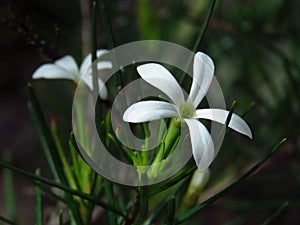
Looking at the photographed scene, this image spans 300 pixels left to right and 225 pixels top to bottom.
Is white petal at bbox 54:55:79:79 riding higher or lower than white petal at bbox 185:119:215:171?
higher

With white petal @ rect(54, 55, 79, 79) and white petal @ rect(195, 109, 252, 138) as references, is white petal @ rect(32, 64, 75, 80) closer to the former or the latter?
white petal @ rect(54, 55, 79, 79)

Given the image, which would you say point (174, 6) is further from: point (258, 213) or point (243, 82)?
point (258, 213)

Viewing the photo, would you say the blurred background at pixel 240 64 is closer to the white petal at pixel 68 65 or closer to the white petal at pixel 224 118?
the white petal at pixel 68 65

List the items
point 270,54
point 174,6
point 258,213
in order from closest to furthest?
point 174,6 → point 270,54 → point 258,213

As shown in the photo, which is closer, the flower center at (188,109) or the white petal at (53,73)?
the flower center at (188,109)

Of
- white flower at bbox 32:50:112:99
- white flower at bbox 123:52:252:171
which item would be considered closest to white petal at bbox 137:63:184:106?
A: white flower at bbox 123:52:252:171

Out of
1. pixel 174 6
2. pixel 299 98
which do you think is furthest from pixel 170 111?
pixel 174 6

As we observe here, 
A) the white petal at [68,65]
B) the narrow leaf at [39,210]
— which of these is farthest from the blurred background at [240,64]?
the narrow leaf at [39,210]
